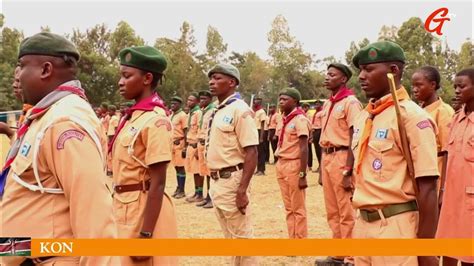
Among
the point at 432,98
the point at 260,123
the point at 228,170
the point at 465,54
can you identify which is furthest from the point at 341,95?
the point at 465,54

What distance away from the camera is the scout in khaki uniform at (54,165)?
191 cm

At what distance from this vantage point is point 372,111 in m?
3.17

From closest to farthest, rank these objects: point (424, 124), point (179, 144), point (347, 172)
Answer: point (424, 124) < point (347, 172) < point (179, 144)

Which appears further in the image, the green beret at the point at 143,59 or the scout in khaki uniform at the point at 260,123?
the scout in khaki uniform at the point at 260,123

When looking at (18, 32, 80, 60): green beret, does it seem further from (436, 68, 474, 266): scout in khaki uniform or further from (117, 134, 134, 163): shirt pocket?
(436, 68, 474, 266): scout in khaki uniform

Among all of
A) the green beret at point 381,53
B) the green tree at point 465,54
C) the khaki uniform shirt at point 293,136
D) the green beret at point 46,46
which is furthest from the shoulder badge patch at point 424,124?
the green tree at point 465,54

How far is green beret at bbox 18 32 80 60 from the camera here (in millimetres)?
2129

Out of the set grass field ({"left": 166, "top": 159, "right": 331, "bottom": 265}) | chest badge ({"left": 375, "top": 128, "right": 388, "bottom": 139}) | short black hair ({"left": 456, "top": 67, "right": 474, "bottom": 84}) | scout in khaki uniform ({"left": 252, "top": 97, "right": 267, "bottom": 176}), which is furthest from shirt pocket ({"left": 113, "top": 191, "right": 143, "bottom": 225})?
scout in khaki uniform ({"left": 252, "top": 97, "right": 267, "bottom": 176})

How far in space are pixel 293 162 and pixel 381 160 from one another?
3.57 m

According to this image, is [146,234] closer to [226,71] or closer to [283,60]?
[226,71]

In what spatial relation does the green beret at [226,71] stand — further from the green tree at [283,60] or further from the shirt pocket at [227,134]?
the green tree at [283,60]

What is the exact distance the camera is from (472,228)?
153 inches

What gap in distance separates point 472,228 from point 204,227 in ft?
15.1

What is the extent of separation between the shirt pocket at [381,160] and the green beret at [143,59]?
5.06 feet
